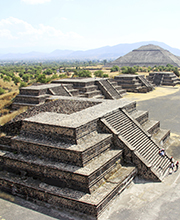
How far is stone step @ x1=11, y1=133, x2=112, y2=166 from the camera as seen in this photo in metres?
9.50

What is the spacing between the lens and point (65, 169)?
9359mm

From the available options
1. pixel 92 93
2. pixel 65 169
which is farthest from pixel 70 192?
pixel 92 93

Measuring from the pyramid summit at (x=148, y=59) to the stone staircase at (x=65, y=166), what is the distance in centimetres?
10585

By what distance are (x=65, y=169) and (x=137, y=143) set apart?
16.6ft

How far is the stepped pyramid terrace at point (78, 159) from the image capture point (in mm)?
9109

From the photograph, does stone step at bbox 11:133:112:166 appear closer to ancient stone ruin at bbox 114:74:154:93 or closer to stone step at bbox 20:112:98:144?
stone step at bbox 20:112:98:144

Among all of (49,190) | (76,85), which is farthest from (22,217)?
(76,85)

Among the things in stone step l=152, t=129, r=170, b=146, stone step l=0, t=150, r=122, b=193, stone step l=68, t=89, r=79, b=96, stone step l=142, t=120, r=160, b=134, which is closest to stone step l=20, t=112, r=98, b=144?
stone step l=0, t=150, r=122, b=193

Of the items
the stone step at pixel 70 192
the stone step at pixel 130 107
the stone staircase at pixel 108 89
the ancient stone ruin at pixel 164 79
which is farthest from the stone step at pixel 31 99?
the ancient stone ruin at pixel 164 79

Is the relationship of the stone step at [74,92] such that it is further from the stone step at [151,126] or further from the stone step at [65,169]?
the stone step at [65,169]

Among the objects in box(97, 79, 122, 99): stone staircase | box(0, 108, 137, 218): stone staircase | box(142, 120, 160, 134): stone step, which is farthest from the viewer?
box(97, 79, 122, 99): stone staircase

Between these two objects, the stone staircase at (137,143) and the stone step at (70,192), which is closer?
the stone step at (70,192)

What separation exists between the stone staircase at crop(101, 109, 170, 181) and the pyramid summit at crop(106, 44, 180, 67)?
102198mm

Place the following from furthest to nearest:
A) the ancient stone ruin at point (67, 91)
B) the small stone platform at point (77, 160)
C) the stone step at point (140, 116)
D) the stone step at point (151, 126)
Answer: the ancient stone ruin at point (67, 91) → the stone step at point (140, 116) → the stone step at point (151, 126) → the small stone platform at point (77, 160)
